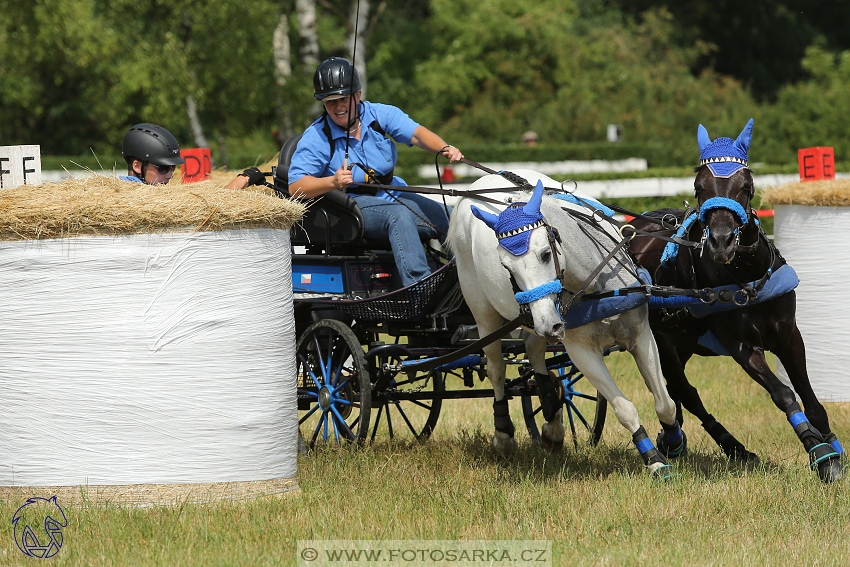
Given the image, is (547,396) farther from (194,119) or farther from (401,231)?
(194,119)

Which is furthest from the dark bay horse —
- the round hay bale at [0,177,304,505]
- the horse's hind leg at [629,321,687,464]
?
the round hay bale at [0,177,304,505]

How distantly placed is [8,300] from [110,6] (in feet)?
52.3

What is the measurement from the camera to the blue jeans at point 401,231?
6082 mm

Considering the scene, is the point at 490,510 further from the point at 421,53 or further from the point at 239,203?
the point at 421,53

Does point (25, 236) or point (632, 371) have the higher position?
point (25, 236)

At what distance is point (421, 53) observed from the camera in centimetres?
3509

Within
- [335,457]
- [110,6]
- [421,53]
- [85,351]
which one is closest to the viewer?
[85,351]

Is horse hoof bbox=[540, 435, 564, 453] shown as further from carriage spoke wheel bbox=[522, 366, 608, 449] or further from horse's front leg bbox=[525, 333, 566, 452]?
carriage spoke wheel bbox=[522, 366, 608, 449]

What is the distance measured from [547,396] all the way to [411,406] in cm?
273

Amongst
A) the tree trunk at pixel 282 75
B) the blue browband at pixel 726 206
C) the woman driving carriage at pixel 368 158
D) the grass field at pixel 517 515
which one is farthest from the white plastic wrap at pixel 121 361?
the tree trunk at pixel 282 75

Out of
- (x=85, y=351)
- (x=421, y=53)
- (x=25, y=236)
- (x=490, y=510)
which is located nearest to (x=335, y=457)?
(x=490, y=510)

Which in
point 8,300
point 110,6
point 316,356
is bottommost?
point 316,356

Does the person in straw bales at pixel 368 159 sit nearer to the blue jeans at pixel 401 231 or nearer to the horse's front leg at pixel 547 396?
the blue jeans at pixel 401 231

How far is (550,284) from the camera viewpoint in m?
4.57
